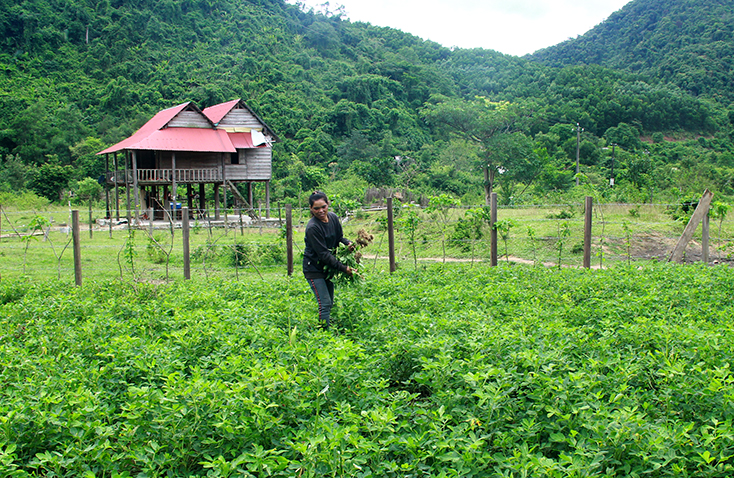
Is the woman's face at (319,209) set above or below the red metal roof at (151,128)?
below

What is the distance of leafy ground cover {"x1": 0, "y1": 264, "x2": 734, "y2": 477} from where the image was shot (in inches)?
107

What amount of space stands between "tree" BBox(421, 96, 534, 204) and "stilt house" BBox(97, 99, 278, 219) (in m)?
15.0

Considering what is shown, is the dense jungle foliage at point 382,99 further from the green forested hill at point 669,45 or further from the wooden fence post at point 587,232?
the wooden fence post at point 587,232

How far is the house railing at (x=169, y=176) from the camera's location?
27.2 m

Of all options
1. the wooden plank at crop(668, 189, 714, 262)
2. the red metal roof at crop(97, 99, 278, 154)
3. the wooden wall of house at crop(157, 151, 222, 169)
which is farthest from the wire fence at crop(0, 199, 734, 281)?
the wooden wall of house at crop(157, 151, 222, 169)

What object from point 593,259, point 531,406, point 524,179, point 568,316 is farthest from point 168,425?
point 524,179

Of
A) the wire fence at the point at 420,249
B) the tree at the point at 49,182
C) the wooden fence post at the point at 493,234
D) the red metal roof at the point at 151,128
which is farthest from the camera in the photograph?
the tree at the point at 49,182

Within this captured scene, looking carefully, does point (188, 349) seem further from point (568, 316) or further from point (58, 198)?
point (58, 198)

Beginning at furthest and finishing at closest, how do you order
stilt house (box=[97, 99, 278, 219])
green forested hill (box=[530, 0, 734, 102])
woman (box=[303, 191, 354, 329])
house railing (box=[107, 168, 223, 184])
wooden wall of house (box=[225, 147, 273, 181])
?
green forested hill (box=[530, 0, 734, 102]), wooden wall of house (box=[225, 147, 273, 181]), house railing (box=[107, 168, 223, 184]), stilt house (box=[97, 99, 278, 219]), woman (box=[303, 191, 354, 329])

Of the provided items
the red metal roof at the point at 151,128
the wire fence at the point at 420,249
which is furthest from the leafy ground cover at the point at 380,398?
the red metal roof at the point at 151,128

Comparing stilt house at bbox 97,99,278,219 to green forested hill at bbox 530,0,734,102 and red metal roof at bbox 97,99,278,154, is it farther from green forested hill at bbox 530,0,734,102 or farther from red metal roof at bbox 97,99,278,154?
green forested hill at bbox 530,0,734,102

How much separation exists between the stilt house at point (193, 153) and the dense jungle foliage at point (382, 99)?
6086mm

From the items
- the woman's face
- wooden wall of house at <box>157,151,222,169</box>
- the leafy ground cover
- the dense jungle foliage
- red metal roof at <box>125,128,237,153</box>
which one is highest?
the dense jungle foliage

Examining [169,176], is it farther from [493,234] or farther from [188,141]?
[493,234]
